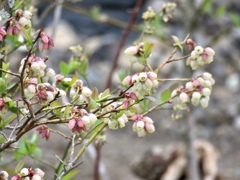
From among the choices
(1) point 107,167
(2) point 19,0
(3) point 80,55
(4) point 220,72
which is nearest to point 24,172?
(2) point 19,0

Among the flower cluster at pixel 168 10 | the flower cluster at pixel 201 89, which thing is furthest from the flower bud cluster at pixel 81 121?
the flower cluster at pixel 168 10

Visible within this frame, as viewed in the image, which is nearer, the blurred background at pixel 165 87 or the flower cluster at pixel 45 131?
the flower cluster at pixel 45 131

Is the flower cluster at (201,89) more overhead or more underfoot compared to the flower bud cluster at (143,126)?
more overhead

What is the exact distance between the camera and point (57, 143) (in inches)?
145

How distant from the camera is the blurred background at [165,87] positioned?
105 inches

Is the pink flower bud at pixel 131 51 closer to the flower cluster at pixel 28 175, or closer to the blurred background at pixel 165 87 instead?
the flower cluster at pixel 28 175

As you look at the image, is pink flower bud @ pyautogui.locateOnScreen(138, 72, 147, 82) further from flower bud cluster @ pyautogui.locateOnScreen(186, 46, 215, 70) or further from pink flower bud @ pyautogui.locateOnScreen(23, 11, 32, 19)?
pink flower bud @ pyautogui.locateOnScreen(23, 11, 32, 19)

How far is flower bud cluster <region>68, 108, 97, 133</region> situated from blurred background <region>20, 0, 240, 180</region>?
3.89 ft

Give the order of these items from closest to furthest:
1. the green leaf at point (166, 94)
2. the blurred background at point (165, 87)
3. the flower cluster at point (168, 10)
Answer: the green leaf at point (166, 94)
the flower cluster at point (168, 10)
the blurred background at point (165, 87)

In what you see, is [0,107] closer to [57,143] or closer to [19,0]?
[19,0]

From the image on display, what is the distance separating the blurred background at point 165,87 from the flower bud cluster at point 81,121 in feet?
3.89

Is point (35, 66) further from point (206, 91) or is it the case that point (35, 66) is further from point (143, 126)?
point (206, 91)

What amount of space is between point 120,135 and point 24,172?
3.12 meters

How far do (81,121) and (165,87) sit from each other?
3.53 m
